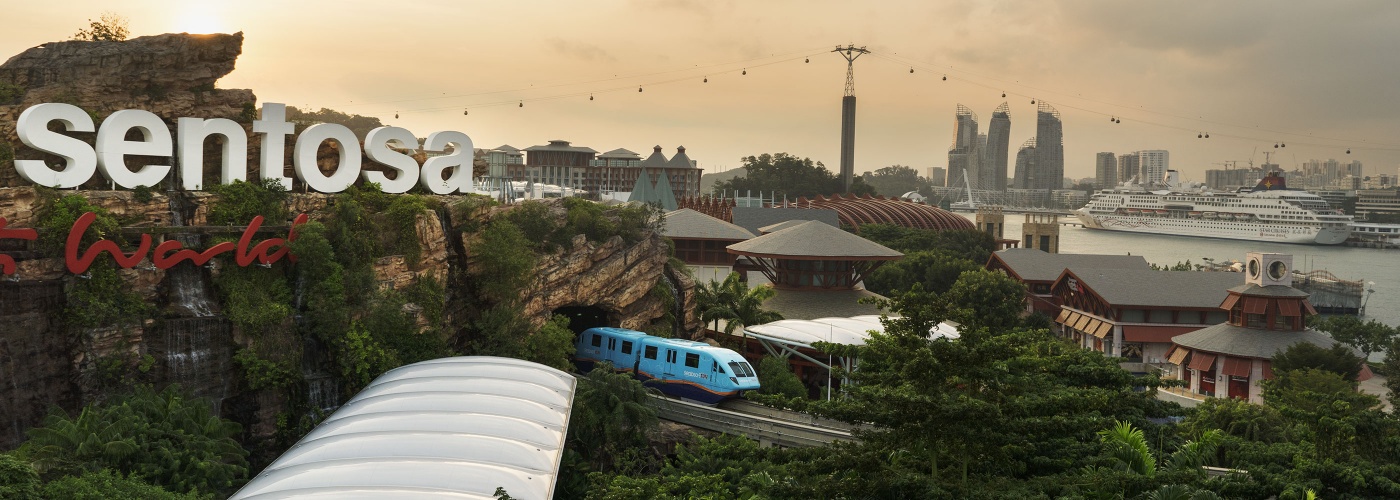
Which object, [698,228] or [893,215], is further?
[893,215]

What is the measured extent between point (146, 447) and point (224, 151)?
16124 millimetres

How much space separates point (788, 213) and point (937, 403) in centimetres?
10163

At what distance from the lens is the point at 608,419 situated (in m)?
37.2

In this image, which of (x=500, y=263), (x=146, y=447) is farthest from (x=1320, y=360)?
(x=146, y=447)

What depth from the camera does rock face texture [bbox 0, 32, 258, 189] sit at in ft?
142

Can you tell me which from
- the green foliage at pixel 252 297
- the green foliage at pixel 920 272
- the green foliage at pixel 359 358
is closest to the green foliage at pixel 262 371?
the green foliage at pixel 252 297

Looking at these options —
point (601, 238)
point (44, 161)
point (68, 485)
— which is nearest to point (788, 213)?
point (601, 238)

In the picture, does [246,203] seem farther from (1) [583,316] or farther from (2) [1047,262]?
(2) [1047,262]

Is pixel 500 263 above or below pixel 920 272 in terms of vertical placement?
above

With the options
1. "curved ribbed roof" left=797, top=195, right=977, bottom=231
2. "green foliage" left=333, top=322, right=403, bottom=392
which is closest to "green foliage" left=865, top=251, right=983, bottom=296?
"curved ribbed roof" left=797, top=195, right=977, bottom=231

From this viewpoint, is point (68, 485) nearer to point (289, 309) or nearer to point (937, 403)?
point (289, 309)

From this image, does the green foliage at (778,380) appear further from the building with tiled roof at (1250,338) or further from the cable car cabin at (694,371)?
the building with tiled roof at (1250,338)

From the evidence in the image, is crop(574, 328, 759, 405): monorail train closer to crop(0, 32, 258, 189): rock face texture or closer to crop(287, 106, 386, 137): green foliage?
crop(0, 32, 258, 189): rock face texture

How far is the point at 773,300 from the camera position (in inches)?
2751
